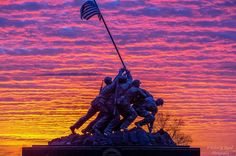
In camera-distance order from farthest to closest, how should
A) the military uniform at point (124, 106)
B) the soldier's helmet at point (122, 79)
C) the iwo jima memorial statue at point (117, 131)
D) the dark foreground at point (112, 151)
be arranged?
1. the soldier's helmet at point (122, 79)
2. the military uniform at point (124, 106)
3. the iwo jima memorial statue at point (117, 131)
4. the dark foreground at point (112, 151)

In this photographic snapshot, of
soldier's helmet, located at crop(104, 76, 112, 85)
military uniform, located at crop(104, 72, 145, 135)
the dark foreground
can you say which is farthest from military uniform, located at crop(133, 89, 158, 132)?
the dark foreground

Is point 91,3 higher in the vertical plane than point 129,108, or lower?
higher

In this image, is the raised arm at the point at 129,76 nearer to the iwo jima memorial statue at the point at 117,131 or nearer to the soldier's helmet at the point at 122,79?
the iwo jima memorial statue at the point at 117,131

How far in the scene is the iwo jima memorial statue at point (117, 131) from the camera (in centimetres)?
3175

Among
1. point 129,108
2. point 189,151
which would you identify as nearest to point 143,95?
point 129,108

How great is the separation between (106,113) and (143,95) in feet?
5.79

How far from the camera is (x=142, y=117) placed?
111 ft

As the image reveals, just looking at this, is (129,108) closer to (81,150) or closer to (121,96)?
(121,96)

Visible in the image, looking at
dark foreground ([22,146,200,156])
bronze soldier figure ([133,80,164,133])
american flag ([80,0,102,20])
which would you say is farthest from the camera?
american flag ([80,0,102,20])

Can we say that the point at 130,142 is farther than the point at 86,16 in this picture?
No

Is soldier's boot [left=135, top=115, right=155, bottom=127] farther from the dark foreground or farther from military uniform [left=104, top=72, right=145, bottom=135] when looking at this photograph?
the dark foreground

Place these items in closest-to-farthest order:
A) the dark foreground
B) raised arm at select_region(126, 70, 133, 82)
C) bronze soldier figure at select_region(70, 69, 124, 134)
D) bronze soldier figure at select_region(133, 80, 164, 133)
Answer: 1. the dark foreground
2. bronze soldier figure at select_region(70, 69, 124, 134)
3. bronze soldier figure at select_region(133, 80, 164, 133)
4. raised arm at select_region(126, 70, 133, 82)

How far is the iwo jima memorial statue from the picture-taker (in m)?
31.8

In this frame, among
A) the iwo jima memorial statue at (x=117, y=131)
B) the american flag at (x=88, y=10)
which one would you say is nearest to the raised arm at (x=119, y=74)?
the iwo jima memorial statue at (x=117, y=131)
